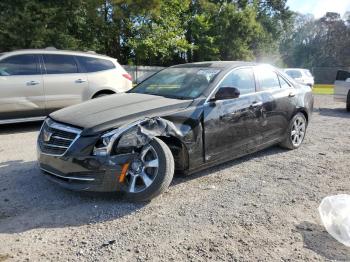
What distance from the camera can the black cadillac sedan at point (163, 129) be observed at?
3.78m

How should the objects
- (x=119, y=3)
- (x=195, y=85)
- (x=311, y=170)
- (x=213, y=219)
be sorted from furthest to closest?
(x=119, y=3) → (x=311, y=170) → (x=195, y=85) → (x=213, y=219)

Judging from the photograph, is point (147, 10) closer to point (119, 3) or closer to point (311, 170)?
point (119, 3)

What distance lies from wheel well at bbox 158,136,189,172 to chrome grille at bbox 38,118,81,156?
0.99m

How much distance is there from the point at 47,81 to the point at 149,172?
16.1 feet

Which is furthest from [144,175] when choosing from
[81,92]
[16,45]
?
[16,45]

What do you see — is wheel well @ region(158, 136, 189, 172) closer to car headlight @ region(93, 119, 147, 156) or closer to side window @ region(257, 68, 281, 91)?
car headlight @ region(93, 119, 147, 156)

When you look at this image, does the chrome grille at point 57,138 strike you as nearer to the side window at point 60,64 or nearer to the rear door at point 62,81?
the rear door at point 62,81

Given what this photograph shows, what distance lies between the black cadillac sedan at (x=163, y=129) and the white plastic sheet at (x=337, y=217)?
1.55 meters

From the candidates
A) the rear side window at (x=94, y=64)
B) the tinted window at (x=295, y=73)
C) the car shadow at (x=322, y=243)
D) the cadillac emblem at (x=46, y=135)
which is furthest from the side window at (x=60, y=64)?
the tinted window at (x=295, y=73)

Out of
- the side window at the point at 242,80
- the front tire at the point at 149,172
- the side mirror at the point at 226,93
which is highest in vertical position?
the side window at the point at 242,80

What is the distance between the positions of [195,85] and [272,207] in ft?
6.36

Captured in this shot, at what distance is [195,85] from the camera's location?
16.1ft

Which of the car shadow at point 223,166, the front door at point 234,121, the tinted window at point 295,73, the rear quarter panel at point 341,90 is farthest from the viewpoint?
the tinted window at point 295,73

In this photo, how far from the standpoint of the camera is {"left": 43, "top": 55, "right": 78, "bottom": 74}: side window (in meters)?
7.99
